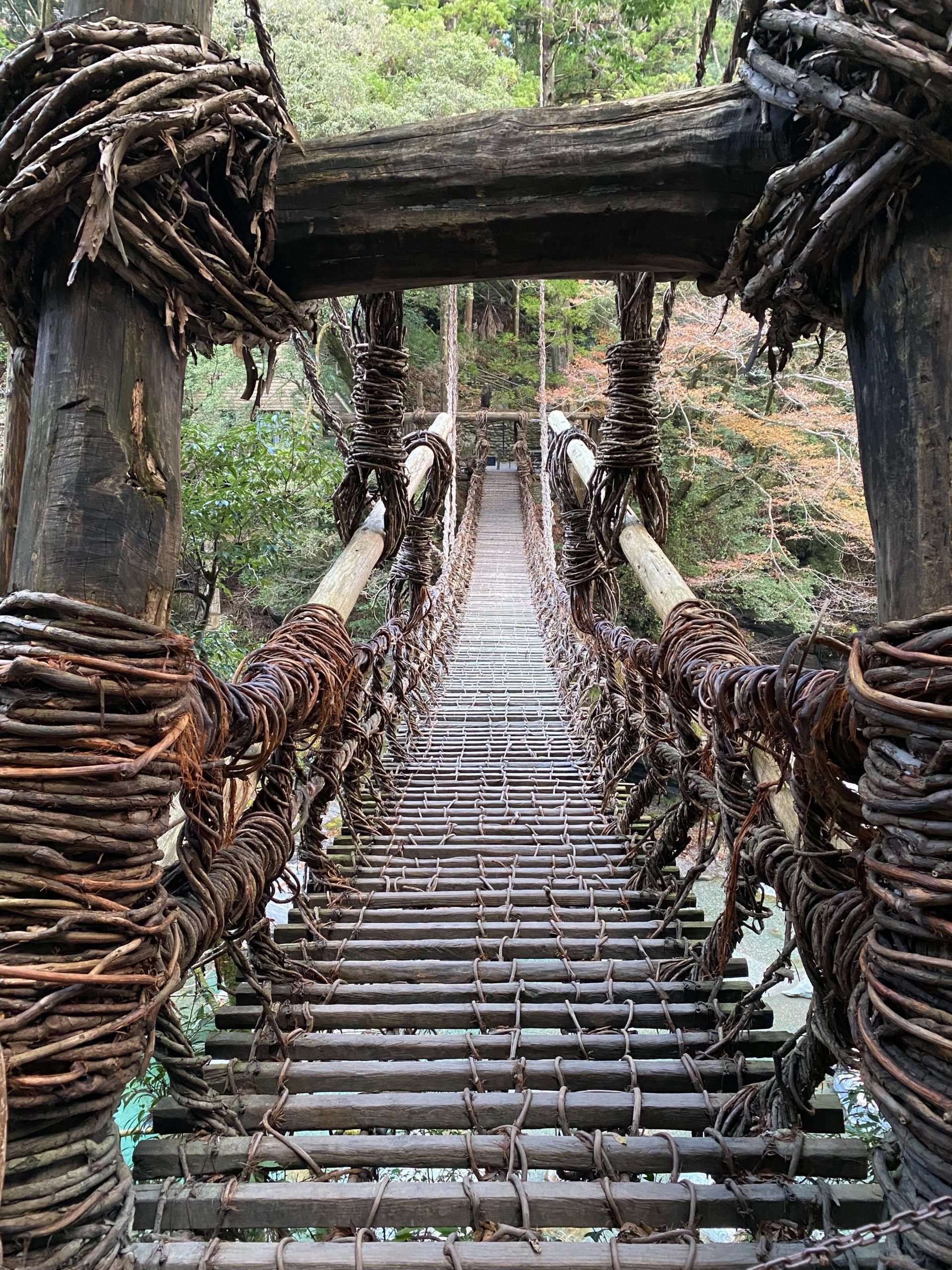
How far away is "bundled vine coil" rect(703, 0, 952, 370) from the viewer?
26.9 inches

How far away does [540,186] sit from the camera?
3.21 ft

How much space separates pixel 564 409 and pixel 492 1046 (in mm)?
9673

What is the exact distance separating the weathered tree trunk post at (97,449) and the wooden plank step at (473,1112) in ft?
2.35

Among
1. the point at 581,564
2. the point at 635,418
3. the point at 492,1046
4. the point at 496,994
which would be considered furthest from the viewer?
the point at 581,564

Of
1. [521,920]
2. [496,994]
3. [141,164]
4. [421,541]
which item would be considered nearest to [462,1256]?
[496,994]

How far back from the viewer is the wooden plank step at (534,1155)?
960mm

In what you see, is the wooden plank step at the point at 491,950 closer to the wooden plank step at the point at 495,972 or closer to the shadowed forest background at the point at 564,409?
the wooden plank step at the point at 495,972

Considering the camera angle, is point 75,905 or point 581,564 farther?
point 581,564

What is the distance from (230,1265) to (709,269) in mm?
1322

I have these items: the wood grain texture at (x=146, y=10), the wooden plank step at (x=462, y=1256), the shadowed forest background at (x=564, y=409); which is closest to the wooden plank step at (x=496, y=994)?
the wooden plank step at (x=462, y=1256)

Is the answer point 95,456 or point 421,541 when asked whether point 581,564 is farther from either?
point 95,456

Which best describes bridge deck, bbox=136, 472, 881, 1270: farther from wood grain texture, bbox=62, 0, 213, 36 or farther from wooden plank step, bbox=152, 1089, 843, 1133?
wood grain texture, bbox=62, 0, 213, 36

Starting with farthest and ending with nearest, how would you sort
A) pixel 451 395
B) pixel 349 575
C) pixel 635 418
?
pixel 451 395 → pixel 635 418 → pixel 349 575

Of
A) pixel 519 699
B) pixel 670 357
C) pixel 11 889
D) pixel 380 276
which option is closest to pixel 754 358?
pixel 380 276
